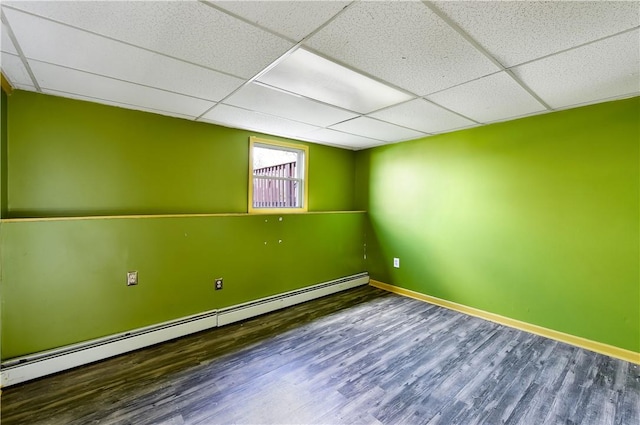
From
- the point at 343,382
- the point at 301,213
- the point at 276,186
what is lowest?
the point at 343,382

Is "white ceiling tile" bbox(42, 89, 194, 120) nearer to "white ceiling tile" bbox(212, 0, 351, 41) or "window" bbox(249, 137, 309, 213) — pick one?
"window" bbox(249, 137, 309, 213)

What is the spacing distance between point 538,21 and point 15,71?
3309 millimetres

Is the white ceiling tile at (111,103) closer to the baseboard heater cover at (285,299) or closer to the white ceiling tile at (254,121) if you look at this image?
the white ceiling tile at (254,121)

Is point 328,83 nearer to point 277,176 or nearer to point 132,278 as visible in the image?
point 277,176

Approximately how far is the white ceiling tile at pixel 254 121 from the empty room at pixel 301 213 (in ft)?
0.14

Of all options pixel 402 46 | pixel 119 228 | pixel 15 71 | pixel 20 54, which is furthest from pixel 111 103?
pixel 402 46

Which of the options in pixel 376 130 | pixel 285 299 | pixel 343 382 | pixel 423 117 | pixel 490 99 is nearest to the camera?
pixel 343 382

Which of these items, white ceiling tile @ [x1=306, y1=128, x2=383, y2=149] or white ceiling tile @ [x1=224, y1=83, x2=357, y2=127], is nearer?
white ceiling tile @ [x1=224, y1=83, x2=357, y2=127]

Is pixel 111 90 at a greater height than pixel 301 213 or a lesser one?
greater

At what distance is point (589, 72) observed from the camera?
6.43 feet

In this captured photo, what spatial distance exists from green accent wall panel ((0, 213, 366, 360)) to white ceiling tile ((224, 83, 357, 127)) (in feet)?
4.24

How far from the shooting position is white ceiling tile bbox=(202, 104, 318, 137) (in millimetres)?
2863

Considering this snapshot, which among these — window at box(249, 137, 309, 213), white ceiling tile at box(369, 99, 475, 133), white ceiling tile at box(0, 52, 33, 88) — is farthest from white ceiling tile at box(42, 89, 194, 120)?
white ceiling tile at box(369, 99, 475, 133)

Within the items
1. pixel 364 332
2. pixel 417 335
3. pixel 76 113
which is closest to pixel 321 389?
pixel 364 332
